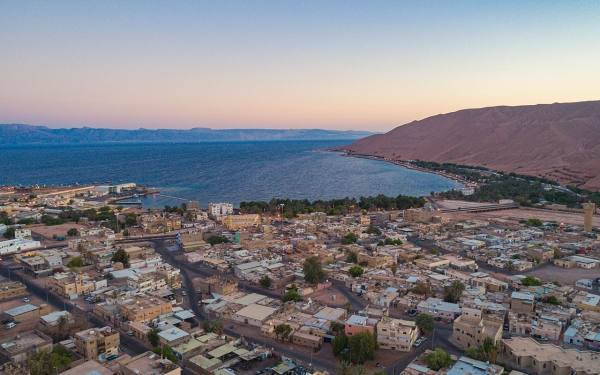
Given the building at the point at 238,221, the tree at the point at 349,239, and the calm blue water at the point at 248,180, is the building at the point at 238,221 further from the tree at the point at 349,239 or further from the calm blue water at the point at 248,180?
the calm blue water at the point at 248,180

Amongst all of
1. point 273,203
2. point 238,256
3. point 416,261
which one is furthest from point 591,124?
point 238,256

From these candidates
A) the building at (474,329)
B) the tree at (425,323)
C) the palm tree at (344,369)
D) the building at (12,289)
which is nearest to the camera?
the palm tree at (344,369)

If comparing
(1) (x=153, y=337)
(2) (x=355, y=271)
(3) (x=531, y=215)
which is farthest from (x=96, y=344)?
(3) (x=531, y=215)

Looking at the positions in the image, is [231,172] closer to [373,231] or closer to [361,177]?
[361,177]

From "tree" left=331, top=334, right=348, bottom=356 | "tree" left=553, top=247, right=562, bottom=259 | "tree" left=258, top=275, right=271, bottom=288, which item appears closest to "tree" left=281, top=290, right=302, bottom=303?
"tree" left=258, top=275, right=271, bottom=288

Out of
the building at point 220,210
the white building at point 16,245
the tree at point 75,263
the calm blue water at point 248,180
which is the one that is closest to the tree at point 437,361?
the tree at point 75,263

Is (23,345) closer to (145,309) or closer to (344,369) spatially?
(145,309)
